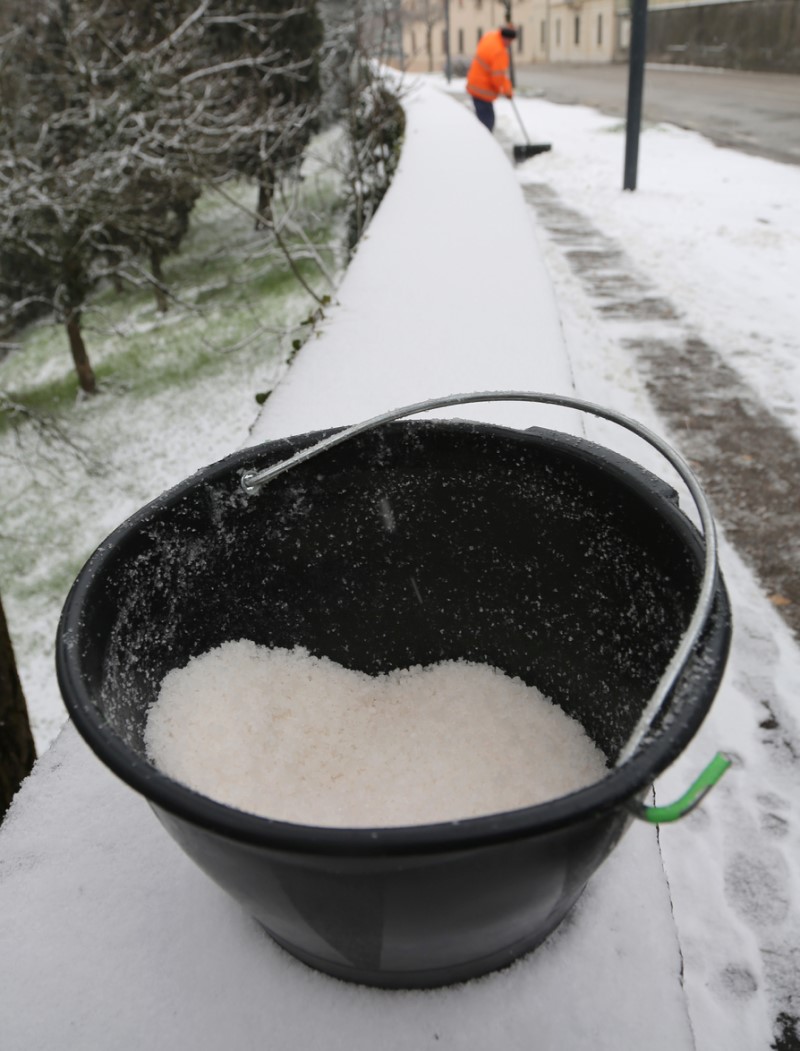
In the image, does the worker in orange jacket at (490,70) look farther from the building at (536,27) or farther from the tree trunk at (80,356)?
the building at (536,27)

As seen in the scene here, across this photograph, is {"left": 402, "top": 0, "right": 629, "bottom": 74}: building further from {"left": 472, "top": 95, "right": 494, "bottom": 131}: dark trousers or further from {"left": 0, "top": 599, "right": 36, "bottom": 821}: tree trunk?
{"left": 0, "top": 599, "right": 36, "bottom": 821}: tree trunk

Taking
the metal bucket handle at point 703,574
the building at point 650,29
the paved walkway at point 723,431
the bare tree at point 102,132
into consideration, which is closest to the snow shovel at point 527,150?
the building at point 650,29

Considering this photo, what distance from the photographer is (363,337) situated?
3.14 meters

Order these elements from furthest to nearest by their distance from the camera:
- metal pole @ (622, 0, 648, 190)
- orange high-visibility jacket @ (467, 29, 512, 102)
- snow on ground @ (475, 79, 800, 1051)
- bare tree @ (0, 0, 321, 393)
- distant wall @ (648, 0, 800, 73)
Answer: distant wall @ (648, 0, 800, 73)
orange high-visibility jacket @ (467, 29, 512, 102)
bare tree @ (0, 0, 321, 393)
metal pole @ (622, 0, 648, 190)
snow on ground @ (475, 79, 800, 1051)

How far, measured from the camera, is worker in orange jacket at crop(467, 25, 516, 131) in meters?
10.5

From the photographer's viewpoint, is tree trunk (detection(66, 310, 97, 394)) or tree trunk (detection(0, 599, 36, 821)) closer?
tree trunk (detection(0, 599, 36, 821))

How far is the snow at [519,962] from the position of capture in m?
0.99

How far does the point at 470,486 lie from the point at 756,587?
6.21ft

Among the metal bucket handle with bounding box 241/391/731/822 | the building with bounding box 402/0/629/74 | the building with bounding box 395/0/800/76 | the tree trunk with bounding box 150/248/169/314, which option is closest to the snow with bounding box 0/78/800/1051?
the metal bucket handle with bounding box 241/391/731/822

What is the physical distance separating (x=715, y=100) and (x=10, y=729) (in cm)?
1789

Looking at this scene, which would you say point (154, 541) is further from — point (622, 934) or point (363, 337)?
point (363, 337)

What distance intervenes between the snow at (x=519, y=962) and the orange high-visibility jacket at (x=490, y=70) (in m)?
7.07

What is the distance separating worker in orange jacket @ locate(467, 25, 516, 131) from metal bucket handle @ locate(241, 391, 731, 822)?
1045cm

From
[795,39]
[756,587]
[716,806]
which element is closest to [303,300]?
[756,587]
